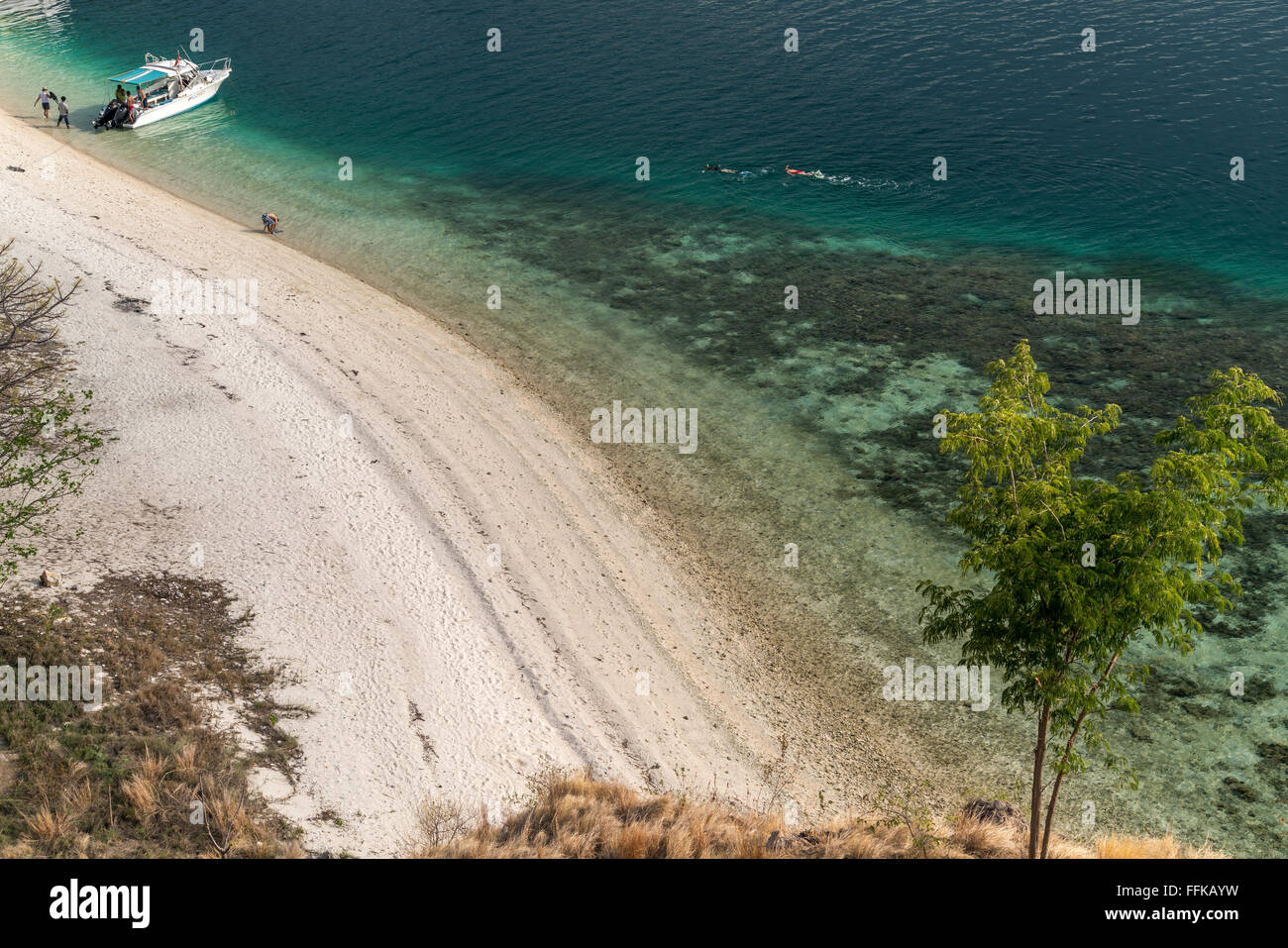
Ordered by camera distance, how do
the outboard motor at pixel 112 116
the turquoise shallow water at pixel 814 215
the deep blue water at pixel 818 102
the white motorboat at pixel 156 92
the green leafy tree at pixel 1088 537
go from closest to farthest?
the green leafy tree at pixel 1088 537 < the turquoise shallow water at pixel 814 215 < the deep blue water at pixel 818 102 < the outboard motor at pixel 112 116 < the white motorboat at pixel 156 92

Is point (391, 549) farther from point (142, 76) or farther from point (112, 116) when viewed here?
point (142, 76)

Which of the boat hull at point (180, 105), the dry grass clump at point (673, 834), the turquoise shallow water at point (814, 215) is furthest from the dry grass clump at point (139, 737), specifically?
the boat hull at point (180, 105)

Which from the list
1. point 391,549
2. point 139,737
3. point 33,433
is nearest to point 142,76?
point 33,433

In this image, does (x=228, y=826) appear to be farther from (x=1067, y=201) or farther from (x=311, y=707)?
(x=1067, y=201)

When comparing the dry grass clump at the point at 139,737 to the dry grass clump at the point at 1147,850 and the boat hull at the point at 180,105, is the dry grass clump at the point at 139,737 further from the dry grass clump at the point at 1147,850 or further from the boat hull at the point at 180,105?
the boat hull at the point at 180,105

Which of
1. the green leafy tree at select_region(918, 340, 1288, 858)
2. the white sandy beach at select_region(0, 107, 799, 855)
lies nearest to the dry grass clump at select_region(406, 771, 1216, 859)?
the white sandy beach at select_region(0, 107, 799, 855)
